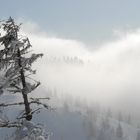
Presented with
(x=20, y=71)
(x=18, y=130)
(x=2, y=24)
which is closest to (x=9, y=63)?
(x=20, y=71)

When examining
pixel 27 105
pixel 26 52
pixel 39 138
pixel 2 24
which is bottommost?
pixel 39 138

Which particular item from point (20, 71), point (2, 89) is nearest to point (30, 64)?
point (20, 71)

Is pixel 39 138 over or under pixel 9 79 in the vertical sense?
under

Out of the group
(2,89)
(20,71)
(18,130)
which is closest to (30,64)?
(20,71)

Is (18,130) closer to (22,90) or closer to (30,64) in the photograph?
(22,90)

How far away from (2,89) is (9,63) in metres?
1.12

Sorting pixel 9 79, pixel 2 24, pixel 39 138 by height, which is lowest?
pixel 39 138

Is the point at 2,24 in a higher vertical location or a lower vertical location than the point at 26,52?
higher

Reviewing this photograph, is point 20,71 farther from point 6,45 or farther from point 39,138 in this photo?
point 39,138

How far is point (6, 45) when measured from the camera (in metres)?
14.3

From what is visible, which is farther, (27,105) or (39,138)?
(27,105)

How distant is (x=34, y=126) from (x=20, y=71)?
7.23ft

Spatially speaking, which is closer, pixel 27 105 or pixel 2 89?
pixel 2 89

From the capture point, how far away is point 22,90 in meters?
14.4
